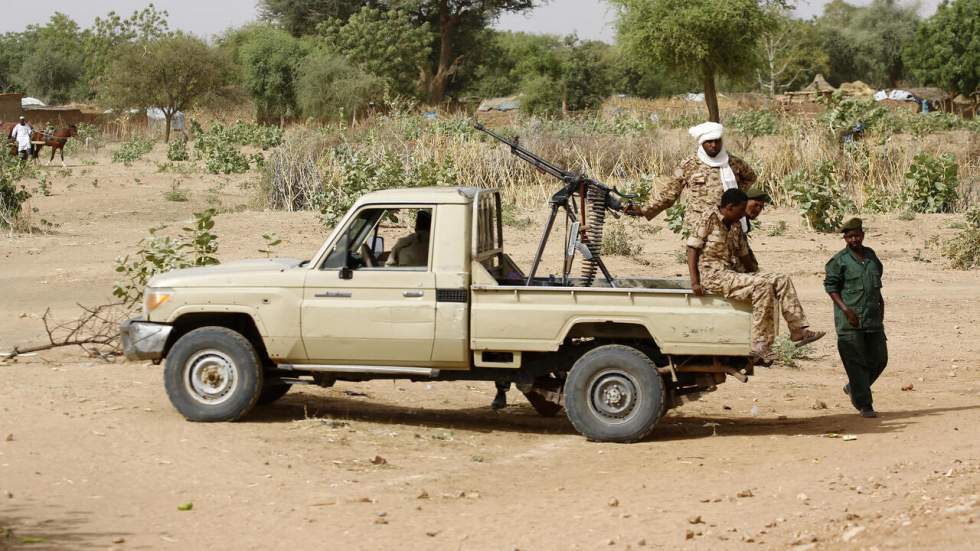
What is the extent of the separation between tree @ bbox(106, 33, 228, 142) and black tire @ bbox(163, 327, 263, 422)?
4503 centimetres

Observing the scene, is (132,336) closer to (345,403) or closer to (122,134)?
(345,403)

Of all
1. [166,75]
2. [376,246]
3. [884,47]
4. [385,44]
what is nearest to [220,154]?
[166,75]

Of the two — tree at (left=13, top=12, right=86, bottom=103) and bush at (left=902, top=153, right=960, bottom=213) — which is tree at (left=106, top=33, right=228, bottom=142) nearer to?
tree at (left=13, top=12, right=86, bottom=103)

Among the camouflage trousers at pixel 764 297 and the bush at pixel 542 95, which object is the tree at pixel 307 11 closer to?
the bush at pixel 542 95

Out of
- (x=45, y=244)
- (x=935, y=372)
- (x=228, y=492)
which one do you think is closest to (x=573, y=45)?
(x=45, y=244)

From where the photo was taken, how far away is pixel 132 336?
31.7 feet

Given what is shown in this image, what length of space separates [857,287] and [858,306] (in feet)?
0.47

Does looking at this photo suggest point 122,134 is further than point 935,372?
Yes

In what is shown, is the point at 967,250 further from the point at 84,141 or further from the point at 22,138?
the point at 84,141

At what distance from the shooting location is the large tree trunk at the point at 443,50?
63.7 m

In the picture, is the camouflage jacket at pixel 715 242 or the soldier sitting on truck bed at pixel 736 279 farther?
the camouflage jacket at pixel 715 242

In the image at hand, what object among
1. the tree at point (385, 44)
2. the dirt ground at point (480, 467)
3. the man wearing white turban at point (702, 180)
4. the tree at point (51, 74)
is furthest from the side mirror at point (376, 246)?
the tree at point (51, 74)

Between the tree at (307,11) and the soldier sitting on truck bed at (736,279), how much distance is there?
56.8 m

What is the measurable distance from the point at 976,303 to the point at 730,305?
8.18 meters
